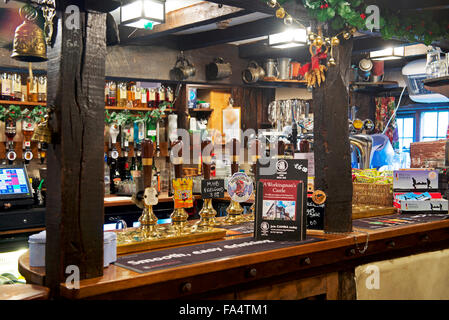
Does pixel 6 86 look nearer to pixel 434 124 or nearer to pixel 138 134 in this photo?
pixel 138 134

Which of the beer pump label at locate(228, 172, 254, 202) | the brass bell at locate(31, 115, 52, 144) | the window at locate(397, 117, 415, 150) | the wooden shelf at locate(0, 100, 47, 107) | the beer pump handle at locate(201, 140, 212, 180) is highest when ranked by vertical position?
the wooden shelf at locate(0, 100, 47, 107)

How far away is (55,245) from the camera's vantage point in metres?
1.96

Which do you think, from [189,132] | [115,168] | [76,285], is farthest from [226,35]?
[76,285]

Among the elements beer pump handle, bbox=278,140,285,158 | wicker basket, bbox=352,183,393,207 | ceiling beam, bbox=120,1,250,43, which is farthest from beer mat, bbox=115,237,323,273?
ceiling beam, bbox=120,1,250,43

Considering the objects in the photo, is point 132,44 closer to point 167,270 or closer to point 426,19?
point 426,19

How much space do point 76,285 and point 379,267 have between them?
1802 millimetres

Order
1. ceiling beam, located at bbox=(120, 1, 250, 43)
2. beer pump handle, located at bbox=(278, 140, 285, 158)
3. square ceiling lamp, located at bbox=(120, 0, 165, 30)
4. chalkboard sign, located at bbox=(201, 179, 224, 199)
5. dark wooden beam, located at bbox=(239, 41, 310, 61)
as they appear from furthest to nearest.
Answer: dark wooden beam, located at bbox=(239, 41, 310, 61), ceiling beam, located at bbox=(120, 1, 250, 43), square ceiling lamp, located at bbox=(120, 0, 165, 30), beer pump handle, located at bbox=(278, 140, 285, 158), chalkboard sign, located at bbox=(201, 179, 224, 199)

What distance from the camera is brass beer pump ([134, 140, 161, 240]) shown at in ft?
8.32

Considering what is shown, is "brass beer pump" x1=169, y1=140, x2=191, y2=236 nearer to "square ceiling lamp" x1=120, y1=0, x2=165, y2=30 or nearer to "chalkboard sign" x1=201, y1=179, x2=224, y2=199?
"chalkboard sign" x1=201, y1=179, x2=224, y2=199

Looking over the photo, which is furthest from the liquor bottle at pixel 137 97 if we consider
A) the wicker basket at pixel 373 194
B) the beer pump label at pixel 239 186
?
the beer pump label at pixel 239 186

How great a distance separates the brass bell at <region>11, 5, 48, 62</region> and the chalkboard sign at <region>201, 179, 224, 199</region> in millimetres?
1116

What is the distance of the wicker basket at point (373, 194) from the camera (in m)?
3.79

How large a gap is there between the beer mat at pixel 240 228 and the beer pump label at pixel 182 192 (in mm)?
335

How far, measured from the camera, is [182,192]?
8.76 feet
